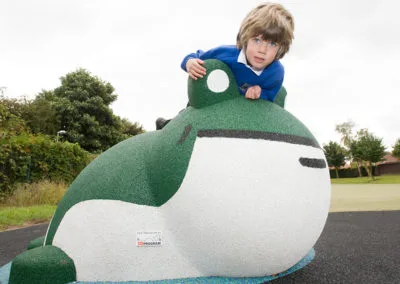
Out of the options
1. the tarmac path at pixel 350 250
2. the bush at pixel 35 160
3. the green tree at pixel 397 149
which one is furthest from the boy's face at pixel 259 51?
the green tree at pixel 397 149

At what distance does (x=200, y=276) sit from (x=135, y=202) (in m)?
0.78

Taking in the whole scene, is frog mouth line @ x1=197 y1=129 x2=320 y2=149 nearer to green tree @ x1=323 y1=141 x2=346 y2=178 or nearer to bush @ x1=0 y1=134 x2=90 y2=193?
bush @ x1=0 y1=134 x2=90 y2=193

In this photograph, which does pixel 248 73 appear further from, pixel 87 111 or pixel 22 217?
pixel 87 111

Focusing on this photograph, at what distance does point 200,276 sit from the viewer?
8.66ft

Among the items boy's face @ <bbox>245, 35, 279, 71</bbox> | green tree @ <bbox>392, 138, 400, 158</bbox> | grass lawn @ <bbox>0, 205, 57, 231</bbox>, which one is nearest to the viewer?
boy's face @ <bbox>245, 35, 279, 71</bbox>

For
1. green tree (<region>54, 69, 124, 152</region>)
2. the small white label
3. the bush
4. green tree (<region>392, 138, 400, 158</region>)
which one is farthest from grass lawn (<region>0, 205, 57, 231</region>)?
green tree (<region>392, 138, 400, 158</region>)

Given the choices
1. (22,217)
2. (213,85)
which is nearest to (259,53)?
(213,85)

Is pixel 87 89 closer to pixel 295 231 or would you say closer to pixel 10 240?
pixel 10 240

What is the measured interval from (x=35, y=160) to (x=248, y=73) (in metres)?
10.8

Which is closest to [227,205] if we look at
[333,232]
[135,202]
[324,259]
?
[135,202]

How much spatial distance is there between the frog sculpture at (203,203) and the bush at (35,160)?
8.77 metres

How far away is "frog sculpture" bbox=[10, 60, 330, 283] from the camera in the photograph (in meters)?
2.38

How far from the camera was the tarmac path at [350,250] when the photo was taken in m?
3.09

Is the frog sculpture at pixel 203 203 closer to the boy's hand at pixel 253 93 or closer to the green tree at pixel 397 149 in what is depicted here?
the boy's hand at pixel 253 93
